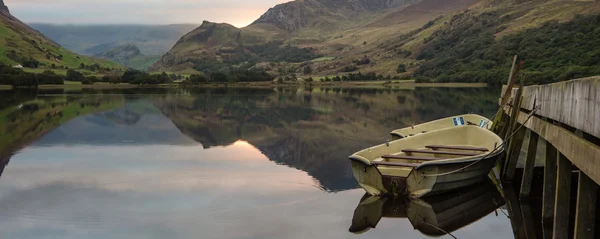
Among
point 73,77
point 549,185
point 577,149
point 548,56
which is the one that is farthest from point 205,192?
point 73,77

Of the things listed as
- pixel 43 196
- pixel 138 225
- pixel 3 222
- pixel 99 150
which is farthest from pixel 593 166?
pixel 99 150

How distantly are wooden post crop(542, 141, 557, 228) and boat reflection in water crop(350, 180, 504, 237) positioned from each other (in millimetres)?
2466

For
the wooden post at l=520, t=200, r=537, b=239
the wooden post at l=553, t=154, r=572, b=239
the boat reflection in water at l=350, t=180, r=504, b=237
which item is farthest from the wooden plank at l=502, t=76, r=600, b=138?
the boat reflection in water at l=350, t=180, r=504, b=237

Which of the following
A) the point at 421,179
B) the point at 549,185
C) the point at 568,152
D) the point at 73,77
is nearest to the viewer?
the point at 568,152

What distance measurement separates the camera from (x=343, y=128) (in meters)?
45.3

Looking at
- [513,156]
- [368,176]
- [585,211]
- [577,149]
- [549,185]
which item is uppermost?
[577,149]

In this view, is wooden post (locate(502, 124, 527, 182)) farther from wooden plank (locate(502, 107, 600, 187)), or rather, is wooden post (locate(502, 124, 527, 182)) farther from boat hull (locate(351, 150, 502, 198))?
wooden plank (locate(502, 107, 600, 187))

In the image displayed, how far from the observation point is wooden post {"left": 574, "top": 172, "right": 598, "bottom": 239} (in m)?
10.2

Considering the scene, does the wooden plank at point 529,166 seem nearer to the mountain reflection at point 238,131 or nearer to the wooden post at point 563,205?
the wooden post at point 563,205

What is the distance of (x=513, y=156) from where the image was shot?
67.2 feet

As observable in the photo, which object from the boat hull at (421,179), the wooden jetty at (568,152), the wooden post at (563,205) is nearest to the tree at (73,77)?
the boat hull at (421,179)

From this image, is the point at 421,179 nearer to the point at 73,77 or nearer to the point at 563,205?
the point at 563,205

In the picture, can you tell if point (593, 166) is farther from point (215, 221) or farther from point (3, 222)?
point (3, 222)

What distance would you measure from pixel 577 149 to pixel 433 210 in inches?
290
